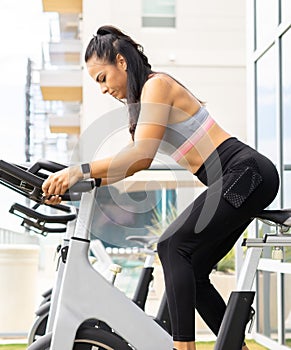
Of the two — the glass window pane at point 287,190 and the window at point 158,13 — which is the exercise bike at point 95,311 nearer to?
the glass window pane at point 287,190

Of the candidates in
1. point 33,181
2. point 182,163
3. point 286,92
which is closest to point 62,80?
point 286,92

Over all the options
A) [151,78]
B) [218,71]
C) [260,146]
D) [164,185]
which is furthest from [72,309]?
[218,71]

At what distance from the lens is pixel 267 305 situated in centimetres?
450

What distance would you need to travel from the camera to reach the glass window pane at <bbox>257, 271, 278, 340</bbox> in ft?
14.2

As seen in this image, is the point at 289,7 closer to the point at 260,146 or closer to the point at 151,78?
the point at 260,146

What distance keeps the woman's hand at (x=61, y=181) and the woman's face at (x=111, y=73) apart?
0.29 m

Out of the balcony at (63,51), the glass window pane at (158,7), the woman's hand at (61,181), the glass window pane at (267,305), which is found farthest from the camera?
the balcony at (63,51)

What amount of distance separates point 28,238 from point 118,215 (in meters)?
2.66

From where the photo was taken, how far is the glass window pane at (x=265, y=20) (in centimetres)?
443

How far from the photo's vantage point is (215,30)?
10852 mm

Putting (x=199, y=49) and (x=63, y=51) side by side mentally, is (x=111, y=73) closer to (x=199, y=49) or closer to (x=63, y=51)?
(x=199, y=49)

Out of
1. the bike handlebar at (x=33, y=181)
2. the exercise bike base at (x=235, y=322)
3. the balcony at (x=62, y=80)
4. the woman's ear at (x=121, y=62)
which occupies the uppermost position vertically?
the woman's ear at (x=121, y=62)

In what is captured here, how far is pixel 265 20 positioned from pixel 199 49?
6239 millimetres

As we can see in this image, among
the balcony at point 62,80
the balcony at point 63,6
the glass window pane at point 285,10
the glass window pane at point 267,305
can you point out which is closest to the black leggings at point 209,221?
the glass window pane at point 285,10
